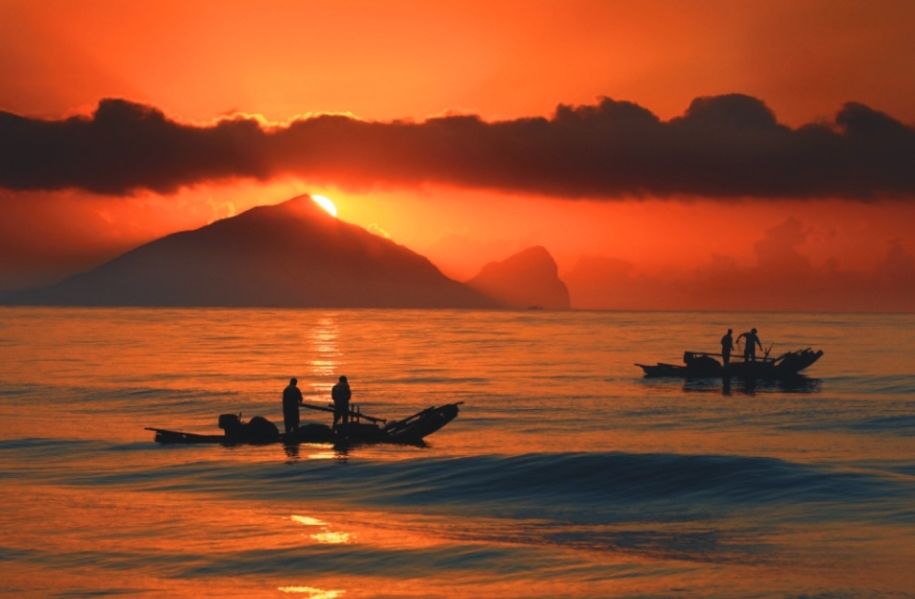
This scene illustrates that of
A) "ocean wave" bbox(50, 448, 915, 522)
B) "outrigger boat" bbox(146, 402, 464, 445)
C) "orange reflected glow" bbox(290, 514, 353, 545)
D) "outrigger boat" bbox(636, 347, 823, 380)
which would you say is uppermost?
"outrigger boat" bbox(636, 347, 823, 380)

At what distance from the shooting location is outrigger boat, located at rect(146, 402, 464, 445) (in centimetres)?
3862

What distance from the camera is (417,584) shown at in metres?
20.0

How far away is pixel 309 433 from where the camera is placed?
127 ft

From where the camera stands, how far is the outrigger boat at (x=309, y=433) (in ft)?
127

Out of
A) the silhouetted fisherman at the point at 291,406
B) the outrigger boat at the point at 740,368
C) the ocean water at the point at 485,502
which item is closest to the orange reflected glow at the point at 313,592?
the ocean water at the point at 485,502

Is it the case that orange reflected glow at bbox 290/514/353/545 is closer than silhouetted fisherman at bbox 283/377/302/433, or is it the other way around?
orange reflected glow at bbox 290/514/353/545

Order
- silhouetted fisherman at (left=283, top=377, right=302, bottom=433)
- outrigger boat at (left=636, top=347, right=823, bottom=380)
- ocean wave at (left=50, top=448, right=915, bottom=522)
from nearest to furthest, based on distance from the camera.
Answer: ocean wave at (left=50, top=448, right=915, bottom=522)
silhouetted fisherman at (left=283, top=377, right=302, bottom=433)
outrigger boat at (left=636, top=347, right=823, bottom=380)

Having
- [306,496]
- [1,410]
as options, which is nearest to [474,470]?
[306,496]

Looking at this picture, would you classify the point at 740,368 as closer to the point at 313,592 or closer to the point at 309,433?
the point at 309,433

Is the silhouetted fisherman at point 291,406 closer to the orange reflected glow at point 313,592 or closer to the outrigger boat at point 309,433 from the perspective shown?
the outrigger boat at point 309,433

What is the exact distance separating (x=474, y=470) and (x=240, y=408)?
27189 mm

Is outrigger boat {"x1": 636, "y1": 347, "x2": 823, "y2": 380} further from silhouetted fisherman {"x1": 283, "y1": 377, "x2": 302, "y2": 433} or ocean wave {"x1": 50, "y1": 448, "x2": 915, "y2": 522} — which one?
ocean wave {"x1": 50, "y1": 448, "x2": 915, "y2": 522}

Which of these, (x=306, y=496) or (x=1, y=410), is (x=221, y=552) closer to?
(x=306, y=496)

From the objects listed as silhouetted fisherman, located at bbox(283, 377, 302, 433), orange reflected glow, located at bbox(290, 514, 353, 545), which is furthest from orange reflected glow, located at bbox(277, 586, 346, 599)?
silhouetted fisherman, located at bbox(283, 377, 302, 433)
